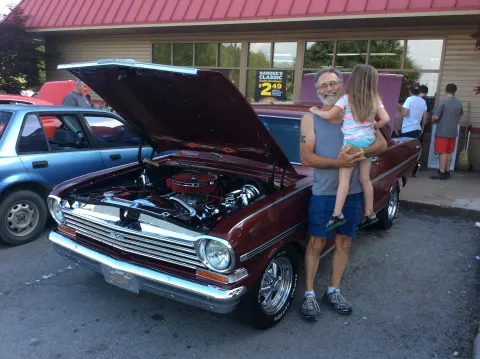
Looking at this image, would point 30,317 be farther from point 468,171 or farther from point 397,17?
point 468,171

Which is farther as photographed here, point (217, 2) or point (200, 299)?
point (217, 2)

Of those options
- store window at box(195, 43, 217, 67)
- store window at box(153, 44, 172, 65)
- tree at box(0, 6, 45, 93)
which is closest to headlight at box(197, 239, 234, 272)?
store window at box(195, 43, 217, 67)

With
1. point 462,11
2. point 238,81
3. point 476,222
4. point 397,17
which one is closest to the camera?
point 476,222

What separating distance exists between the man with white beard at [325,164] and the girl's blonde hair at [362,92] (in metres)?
0.13

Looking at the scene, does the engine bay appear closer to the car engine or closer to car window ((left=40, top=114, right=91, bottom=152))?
the car engine

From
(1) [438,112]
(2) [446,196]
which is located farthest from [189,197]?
(1) [438,112]

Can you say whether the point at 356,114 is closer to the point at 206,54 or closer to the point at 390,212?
the point at 390,212

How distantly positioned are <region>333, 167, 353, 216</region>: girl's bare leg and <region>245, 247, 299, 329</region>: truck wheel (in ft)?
1.68

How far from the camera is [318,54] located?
33.3 ft

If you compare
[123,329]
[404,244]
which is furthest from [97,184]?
[404,244]

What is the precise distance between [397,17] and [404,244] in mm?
5004

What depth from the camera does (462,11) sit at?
7406mm

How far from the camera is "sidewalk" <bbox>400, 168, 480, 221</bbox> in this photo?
6.17m

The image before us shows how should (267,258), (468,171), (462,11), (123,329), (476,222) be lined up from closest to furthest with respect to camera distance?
(267,258) < (123,329) < (476,222) < (462,11) < (468,171)
